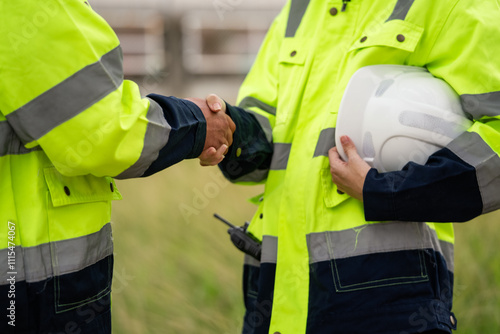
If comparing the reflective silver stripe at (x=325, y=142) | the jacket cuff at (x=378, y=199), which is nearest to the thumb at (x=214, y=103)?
the reflective silver stripe at (x=325, y=142)

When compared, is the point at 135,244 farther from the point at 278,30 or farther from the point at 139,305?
the point at 278,30

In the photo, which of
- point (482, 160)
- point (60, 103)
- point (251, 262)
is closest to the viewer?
point (60, 103)

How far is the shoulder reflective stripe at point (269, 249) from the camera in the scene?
2.32m

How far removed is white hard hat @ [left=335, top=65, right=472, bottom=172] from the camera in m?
2.04

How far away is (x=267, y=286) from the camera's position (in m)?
2.31

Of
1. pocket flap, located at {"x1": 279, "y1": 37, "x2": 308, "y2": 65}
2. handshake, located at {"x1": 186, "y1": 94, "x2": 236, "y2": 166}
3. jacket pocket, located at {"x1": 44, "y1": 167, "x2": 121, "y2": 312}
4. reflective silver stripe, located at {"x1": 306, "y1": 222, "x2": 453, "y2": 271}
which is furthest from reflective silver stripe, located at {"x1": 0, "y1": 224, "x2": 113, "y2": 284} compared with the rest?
pocket flap, located at {"x1": 279, "y1": 37, "x2": 308, "y2": 65}

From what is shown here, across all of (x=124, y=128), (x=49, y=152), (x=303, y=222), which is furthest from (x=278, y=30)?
(x=49, y=152)

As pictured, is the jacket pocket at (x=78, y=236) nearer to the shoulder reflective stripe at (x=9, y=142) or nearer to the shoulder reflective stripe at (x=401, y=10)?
the shoulder reflective stripe at (x=9, y=142)

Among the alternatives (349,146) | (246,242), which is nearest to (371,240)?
(349,146)

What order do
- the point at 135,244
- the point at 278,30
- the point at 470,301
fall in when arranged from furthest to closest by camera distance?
the point at 135,244, the point at 470,301, the point at 278,30

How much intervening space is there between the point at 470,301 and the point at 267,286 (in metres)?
1.97

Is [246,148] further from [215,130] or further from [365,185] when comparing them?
[365,185]

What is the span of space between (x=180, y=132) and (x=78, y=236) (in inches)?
19.0

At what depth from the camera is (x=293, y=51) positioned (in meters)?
2.42
